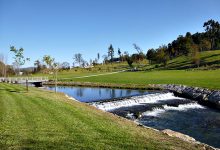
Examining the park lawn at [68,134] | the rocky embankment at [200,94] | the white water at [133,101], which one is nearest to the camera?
the park lawn at [68,134]

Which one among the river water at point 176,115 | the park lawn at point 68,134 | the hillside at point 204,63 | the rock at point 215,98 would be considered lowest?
the river water at point 176,115

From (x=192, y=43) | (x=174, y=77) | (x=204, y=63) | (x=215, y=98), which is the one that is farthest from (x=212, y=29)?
(x=215, y=98)

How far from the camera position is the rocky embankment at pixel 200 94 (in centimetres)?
3826

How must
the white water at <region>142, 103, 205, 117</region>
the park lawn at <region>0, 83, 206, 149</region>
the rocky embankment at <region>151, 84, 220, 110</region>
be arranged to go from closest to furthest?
the park lawn at <region>0, 83, 206, 149</region>, the white water at <region>142, 103, 205, 117</region>, the rocky embankment at <region>151, 84, 220, 110</region>

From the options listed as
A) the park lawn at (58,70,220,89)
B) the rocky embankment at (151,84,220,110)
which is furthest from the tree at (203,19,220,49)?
the rocky embankment at (151,84,220,110)

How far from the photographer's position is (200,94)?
1698 inches

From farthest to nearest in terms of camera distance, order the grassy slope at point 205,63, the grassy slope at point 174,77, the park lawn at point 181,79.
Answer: the grassy slope at point 205,63
the grassy slope at point 174,77
the park lawn at point 181,79

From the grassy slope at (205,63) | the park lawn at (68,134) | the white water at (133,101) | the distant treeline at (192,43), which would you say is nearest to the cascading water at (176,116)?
the white water at (133,101)

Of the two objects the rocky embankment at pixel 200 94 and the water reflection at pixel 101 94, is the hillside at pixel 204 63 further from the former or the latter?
the water reflection at pixel 101 94

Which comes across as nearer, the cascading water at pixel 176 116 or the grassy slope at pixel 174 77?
the cascading water at pixel 176 116

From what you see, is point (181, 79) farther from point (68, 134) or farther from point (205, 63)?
point (68, 134)

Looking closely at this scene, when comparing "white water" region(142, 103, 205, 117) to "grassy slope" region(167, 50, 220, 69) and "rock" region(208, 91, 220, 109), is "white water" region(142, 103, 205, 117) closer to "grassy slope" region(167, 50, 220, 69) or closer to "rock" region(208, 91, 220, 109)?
"rock" region(208, 91, 220, 109)

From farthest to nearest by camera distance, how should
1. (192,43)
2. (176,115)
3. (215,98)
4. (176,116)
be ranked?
(192,43), (215,98), (176,115), (176,116)

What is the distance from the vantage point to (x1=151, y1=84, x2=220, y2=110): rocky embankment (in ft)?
126
